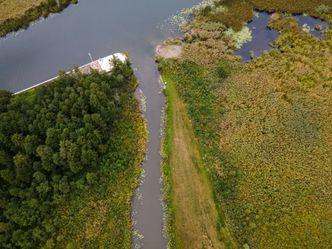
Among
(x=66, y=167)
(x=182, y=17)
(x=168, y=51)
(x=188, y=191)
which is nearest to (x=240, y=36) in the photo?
(x=182, y=17)

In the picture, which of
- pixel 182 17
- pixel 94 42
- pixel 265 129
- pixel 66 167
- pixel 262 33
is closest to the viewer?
pixel 66 167

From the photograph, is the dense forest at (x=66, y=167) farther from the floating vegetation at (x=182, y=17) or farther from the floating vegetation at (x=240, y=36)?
the floating vegetation at (x=240, y=36)

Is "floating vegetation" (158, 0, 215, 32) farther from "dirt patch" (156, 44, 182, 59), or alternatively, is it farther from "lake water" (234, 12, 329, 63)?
"lake water" (234, 12, 329, 63)

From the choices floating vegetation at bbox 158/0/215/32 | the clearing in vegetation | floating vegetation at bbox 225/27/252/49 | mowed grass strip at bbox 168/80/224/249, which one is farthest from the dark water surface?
floating vegetation at bbox 225/27/252/49

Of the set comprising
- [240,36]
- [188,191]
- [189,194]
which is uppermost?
[240,36]

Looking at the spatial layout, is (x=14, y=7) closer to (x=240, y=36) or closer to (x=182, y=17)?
(x=182, y=17)

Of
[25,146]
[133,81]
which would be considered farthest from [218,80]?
[25,146]
